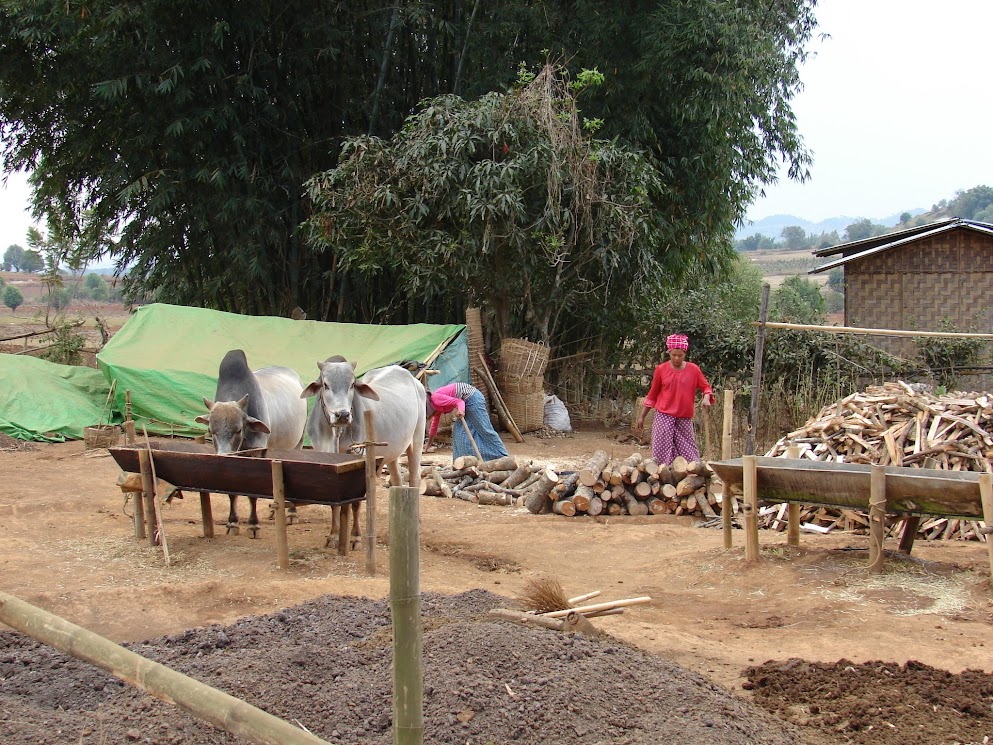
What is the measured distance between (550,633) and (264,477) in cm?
292

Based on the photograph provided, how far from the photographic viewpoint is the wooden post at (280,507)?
652cm

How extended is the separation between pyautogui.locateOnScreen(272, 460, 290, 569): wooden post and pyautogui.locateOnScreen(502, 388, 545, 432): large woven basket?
787 centimetres

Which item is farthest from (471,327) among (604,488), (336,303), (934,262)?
(934,262)

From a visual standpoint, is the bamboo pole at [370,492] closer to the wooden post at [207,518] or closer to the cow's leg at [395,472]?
the wooden post at [207,518]

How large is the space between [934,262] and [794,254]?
75052 mm

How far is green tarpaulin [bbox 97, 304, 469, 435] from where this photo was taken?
13.4m

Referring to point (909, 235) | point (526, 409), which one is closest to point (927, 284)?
point (909, 235)

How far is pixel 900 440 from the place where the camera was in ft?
27.7

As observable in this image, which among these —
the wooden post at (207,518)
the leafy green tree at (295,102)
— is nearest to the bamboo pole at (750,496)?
the wooden post at (207,518)

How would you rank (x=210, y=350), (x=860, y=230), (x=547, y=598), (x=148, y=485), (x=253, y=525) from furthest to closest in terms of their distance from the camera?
1. (x=860, y=230)
2. (x=210, y=350)
3. (x=253, y=525)
4. (x=148, y=485)
5. (x=547, y=598)

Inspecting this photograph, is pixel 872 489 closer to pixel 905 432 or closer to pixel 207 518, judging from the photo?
pixel 905 432

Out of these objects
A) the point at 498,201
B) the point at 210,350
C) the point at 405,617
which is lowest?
the point at 405,617

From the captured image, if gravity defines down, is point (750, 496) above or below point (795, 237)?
below

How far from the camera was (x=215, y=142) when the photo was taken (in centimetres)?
1577
